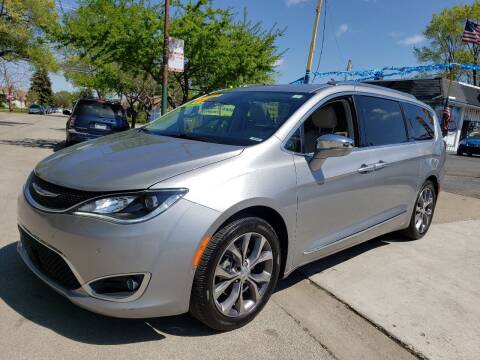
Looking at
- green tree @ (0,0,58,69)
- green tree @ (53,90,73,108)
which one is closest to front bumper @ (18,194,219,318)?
green tree @ (0,0,58,69)

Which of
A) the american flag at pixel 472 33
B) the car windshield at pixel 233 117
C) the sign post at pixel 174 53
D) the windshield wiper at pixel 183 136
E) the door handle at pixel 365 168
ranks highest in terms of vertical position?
the american flag at pixel 472 33

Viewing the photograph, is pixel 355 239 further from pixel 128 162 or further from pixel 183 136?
pixel 128 162

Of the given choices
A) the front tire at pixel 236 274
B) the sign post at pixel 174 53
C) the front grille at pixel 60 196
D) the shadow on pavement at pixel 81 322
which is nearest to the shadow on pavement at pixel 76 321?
the shadow on pavement at pixel 81 322

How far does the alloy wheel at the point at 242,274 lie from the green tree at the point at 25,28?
80.3ft

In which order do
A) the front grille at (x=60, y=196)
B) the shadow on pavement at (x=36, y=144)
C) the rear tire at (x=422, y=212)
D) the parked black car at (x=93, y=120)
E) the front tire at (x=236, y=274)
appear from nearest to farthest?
the front grille at (x=60, y=196) → the front tire at (x=236, y=274) → the rear tire at (x=422, y=212) → the parked black car at (x=93, y=120) → the shadow on pavement at (x=36, y=144)

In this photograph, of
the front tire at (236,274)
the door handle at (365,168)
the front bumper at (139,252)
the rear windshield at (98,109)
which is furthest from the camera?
the rear windshield at (98,109)

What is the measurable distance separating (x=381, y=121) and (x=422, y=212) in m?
1.63

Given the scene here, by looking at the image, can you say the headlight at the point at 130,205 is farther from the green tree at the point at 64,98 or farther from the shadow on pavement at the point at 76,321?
the green tree at the point at 64,98

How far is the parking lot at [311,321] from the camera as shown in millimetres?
2711

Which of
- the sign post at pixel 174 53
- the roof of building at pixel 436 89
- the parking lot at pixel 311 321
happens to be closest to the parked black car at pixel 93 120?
the sign post at pixel 174 53

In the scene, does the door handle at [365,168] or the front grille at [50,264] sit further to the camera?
the door handle at [365,168]

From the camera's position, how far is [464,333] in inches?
129

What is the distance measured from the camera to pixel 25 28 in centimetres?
2520

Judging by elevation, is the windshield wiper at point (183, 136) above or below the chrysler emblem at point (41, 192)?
above
